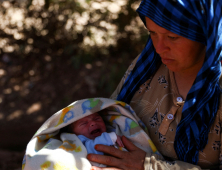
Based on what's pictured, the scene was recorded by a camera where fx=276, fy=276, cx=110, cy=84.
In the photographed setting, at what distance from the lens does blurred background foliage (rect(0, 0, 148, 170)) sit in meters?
4.08

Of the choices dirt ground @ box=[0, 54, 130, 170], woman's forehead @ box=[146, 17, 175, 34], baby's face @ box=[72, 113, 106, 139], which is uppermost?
woman's forehead @ box=[146, 17, 175, 34]

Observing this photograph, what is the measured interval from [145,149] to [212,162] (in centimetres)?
45

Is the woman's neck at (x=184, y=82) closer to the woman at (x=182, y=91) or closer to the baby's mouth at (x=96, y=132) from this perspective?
the woman at (x=182, y=91)

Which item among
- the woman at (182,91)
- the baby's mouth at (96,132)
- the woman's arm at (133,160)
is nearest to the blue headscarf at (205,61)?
the woman at (182,91)

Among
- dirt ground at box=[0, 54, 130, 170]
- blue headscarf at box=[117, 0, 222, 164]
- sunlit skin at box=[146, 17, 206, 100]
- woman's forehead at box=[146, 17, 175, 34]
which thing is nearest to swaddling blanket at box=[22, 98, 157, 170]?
blue headscarf at box=[117, 0, 222, 164]

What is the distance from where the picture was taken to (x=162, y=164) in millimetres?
1701

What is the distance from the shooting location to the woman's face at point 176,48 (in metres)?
1.59

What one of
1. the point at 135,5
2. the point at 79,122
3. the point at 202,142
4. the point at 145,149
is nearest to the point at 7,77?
the point at 135,5

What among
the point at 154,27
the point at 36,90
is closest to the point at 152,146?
the point at 154,27

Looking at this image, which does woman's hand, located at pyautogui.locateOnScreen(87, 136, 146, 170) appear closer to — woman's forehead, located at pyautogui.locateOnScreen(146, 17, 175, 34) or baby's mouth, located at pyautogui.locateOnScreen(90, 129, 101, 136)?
baby's mouth, located at pyautogui.locateOnScreen(90, 129, 101, 136)

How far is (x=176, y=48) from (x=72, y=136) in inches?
36.7

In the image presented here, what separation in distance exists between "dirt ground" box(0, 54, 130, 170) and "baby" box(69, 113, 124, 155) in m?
1.67

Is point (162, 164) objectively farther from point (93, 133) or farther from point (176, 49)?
point (176, 49)

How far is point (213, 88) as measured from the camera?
1578mm
